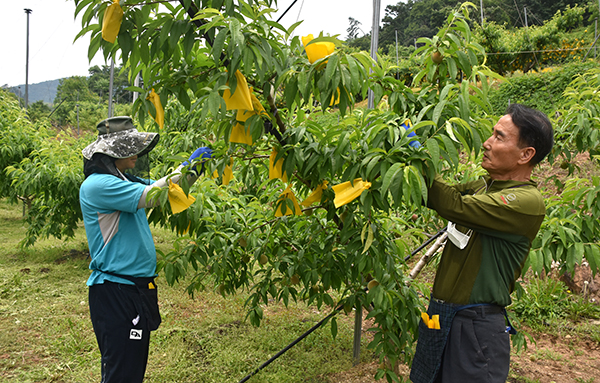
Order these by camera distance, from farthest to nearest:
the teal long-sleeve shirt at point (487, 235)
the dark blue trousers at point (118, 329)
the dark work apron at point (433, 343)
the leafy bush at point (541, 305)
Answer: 1. the leafy bush at point (541, 305)
2. the dark blue trousers at point (118, 329)
3. the dark work apron at point (433, 343)
4. the teal long-sleeve shirt at point (487, 235)

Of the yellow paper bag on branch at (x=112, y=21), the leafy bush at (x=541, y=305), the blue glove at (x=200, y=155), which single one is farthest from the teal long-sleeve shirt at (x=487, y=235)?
the leafy bush at (x=541, y=305)

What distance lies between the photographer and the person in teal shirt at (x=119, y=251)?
1.80 m

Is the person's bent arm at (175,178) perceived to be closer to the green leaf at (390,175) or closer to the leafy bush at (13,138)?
the green leaf at (390,175)

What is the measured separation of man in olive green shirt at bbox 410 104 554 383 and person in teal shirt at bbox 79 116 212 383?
1.09 m

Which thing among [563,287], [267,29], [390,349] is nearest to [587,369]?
[563,287]

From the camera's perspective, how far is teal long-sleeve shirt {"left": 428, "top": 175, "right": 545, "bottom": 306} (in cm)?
131

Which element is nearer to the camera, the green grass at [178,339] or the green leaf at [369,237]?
the green leaf at [369,237]

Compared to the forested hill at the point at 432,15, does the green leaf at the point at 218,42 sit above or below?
below

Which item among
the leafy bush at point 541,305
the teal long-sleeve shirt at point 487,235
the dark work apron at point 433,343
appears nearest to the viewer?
the teal long-sleeve shirt at point 487,235

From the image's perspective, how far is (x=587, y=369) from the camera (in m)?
3.00

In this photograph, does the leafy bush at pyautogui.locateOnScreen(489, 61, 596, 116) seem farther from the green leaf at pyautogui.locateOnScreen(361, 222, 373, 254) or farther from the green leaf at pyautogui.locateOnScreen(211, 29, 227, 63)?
the green leaf at pyautogui.locateOnScreen(211, 29, 227, 63)

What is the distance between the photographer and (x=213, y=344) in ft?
10.5

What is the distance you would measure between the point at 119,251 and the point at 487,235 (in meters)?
1.55

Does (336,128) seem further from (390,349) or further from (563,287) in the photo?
(563,287)
